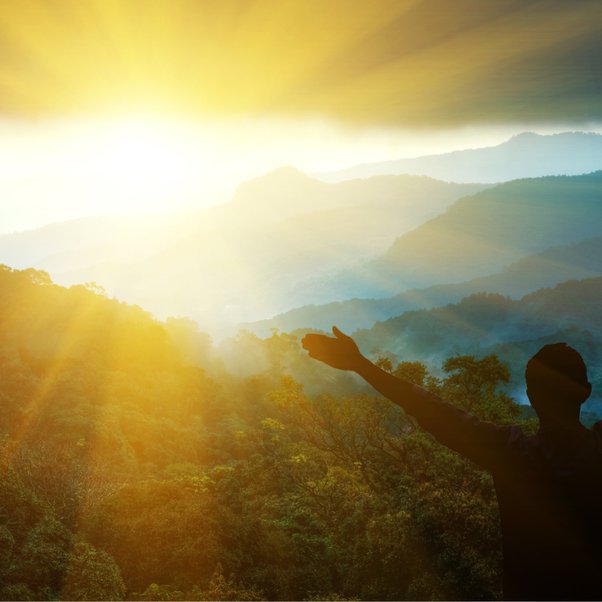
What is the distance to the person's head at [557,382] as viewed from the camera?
5.16 feet

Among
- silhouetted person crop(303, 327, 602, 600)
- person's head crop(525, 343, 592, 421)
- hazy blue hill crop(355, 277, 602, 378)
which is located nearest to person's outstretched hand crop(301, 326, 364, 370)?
silhouetted person crop(303, 327, 602, 600)

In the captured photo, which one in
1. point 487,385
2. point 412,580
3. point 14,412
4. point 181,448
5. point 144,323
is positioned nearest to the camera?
point 412,580

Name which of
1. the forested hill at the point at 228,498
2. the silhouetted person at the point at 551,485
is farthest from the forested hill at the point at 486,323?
the silhouetted person at the point at 551,485

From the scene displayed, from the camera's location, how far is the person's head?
1.57 metres

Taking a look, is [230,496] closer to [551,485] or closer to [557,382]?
[551,485]

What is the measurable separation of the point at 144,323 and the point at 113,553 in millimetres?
35628

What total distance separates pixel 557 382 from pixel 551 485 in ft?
1.36

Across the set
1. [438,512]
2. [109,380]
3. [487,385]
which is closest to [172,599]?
[438,512]

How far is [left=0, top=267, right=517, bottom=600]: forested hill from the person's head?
5.76 metres

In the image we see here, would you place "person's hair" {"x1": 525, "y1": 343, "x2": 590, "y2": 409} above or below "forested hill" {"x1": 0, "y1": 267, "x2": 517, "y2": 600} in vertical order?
above

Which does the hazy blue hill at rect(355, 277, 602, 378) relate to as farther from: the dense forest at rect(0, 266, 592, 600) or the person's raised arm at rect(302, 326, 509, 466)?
the person's raised arm at rect(302, 326, 509, 466)

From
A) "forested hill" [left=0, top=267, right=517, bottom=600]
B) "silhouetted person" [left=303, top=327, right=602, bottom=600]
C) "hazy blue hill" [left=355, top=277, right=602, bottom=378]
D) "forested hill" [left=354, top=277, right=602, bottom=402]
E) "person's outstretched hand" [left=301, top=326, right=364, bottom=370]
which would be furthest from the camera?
"hazy blue hill" [left=355, top=277, right=602, bottom=378]

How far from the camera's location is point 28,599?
23.8 feet

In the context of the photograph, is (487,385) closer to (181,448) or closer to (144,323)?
(181,448)
